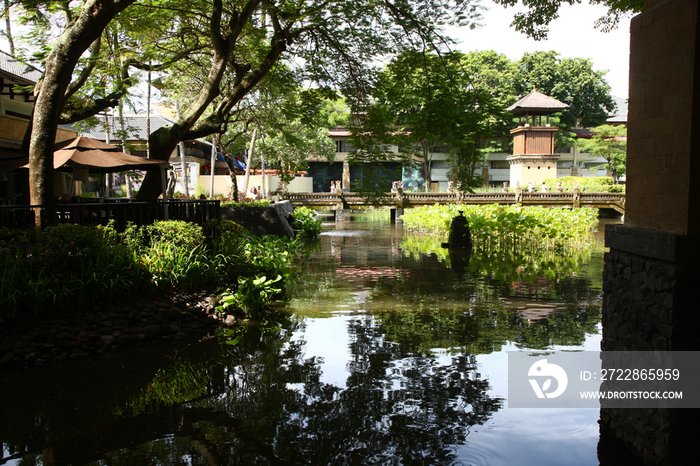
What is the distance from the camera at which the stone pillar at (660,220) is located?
376 cm

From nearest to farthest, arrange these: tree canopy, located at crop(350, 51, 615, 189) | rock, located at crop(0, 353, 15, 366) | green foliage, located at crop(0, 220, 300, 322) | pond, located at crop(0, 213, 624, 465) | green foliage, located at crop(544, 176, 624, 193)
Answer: pond, located at crop(0, 213, 624, 465) → tree canopy, located at crop(350, 51, 615, 189) → rock, located at crop(0, 353, 15, 366) → green foliage, located at crop(0, 220, 300, 322) → green foliage, located at crop(544, 176, 624, 193)

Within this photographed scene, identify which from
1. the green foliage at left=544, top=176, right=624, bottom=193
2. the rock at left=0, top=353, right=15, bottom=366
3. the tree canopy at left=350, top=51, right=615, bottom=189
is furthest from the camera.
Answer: the green foliage at left=544, top=176, right=624, bottom=193

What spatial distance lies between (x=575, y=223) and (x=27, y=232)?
1769 cm

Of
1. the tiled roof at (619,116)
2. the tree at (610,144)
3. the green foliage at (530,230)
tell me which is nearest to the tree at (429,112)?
the green foliage at (530,230)

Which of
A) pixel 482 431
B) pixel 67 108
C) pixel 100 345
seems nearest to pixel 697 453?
pixel 482 431

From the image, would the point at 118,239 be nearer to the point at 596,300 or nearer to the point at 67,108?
the point at 67,108

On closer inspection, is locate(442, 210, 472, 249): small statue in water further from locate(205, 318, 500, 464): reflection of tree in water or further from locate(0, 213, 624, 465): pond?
locate(205, 318, 500, 464): reflection of tree in water

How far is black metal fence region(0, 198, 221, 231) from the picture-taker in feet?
27.3

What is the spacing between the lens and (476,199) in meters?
33.8

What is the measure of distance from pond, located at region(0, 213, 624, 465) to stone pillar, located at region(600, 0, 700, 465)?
79 centimetres

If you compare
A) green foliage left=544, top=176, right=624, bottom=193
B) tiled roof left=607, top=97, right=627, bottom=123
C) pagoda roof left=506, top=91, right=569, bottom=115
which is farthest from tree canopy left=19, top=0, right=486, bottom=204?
tiled roof left=607, top=97, right=627, bottom=123

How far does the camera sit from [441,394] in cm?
562

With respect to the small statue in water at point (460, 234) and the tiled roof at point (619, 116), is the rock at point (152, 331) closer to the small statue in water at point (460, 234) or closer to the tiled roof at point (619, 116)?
the small statue in water at point (460, 234)

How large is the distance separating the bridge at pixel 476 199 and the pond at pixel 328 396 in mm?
22708
